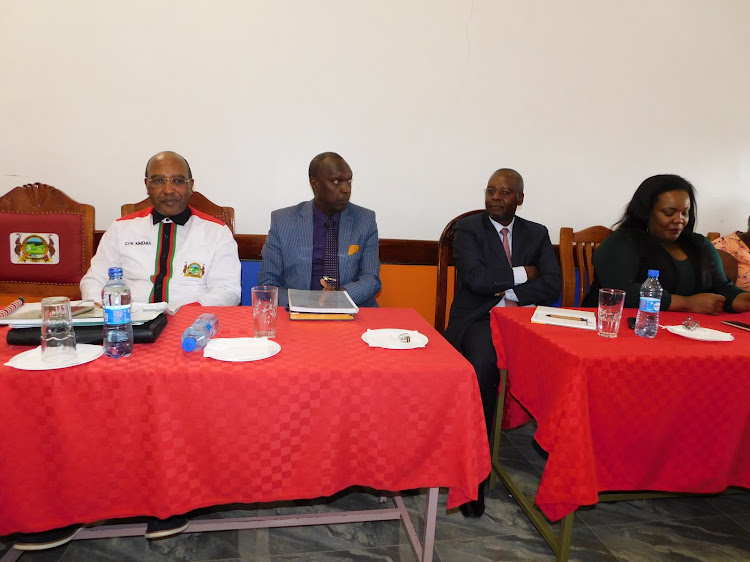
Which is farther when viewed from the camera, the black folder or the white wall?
the white wall

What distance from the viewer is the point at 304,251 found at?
2.32 m

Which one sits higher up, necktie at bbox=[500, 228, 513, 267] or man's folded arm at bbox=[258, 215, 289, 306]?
necktie at bbox=[500, 228, 513, 267]

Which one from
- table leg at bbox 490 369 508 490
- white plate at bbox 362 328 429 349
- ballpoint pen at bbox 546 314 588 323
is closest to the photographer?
white plate at bbox 362 328 429 349

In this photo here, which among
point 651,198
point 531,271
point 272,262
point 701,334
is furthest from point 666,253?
point 272,262

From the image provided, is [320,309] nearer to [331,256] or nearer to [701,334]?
[331,256]

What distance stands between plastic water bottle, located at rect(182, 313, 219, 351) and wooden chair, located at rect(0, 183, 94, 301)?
69.3 inches

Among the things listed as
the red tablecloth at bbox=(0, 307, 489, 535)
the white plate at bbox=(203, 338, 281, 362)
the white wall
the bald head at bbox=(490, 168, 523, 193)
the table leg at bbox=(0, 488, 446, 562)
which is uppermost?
the white wall

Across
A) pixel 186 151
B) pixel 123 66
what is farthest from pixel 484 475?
pixel 123 66

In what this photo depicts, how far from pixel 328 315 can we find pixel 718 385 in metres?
1.24

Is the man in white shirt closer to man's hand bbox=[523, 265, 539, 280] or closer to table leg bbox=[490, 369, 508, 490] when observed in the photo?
table leg bbox=[490, 369, 508, 490]

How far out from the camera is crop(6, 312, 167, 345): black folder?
1169 millimetres

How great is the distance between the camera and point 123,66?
2682 mm

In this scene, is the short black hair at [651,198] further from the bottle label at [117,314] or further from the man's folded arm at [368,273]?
the bottle label at [117,314]

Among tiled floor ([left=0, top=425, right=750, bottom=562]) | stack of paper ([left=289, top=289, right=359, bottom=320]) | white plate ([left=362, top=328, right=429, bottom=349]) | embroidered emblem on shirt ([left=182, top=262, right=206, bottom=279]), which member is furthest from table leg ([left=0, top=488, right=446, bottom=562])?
embroidered emblem on shirt ([left=182, top=262, right=206, bottom=279])
